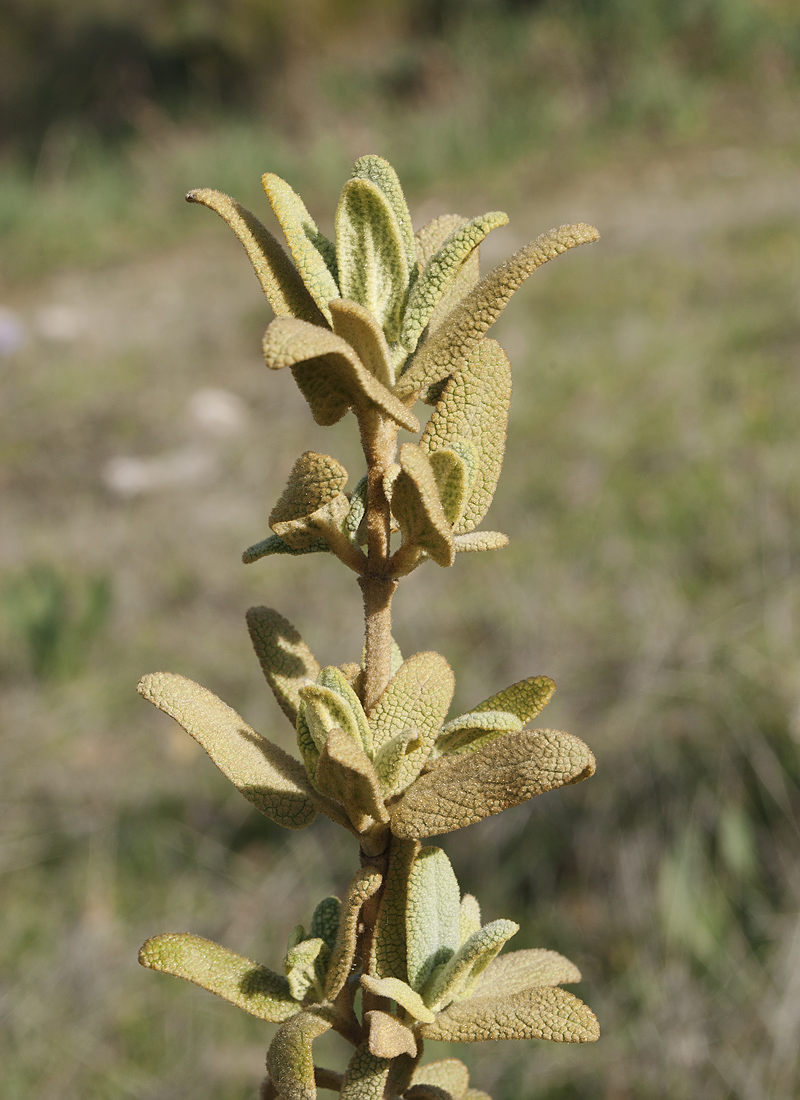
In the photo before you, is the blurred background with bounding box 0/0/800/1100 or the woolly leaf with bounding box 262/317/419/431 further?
the blurred background with bounding box 0/0/800/1100

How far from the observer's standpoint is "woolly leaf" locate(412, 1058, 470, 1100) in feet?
1.35

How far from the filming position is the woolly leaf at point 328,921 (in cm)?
41

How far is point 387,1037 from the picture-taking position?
1.13ft

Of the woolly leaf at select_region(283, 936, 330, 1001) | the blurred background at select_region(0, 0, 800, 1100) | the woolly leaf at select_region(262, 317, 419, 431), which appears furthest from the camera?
the blurred background at select_region(0, 0, 800, 1100)

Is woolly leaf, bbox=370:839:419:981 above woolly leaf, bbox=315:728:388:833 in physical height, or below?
below

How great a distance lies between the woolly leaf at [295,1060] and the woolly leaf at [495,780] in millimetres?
83

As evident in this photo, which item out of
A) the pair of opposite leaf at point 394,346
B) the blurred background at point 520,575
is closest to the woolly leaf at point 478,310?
the pair of opposite leaf at point 394,346

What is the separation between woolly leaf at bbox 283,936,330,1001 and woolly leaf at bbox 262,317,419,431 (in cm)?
21

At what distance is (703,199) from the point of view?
14.0 feet

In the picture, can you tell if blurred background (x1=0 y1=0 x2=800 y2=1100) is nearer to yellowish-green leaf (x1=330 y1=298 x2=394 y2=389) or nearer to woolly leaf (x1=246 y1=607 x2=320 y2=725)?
woolly leaf (x1=246 y1=607 x2=320 y2=725)

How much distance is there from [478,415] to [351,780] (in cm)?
15

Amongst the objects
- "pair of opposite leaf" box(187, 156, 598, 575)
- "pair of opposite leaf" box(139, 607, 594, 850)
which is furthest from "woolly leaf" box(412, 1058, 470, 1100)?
"pair of opposite leaf" box(187, 156, 598, 575)

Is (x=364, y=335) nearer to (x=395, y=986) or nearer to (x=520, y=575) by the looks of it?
(x=395, y=986)

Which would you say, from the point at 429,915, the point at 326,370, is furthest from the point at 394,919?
the point at 326,370
